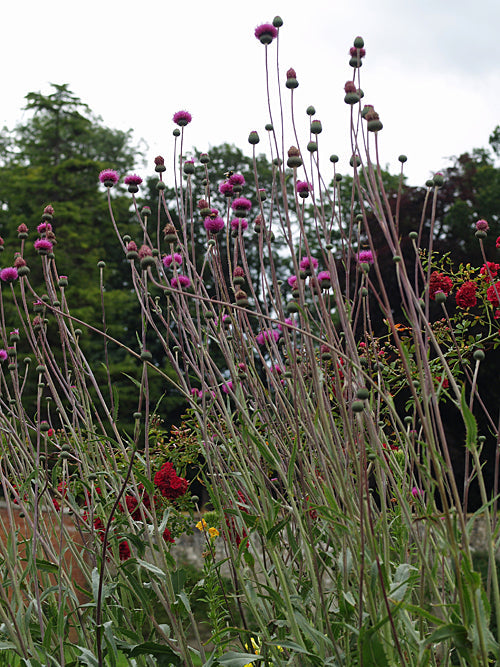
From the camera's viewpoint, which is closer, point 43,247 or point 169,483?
point 43,247

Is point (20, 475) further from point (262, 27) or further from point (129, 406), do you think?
point (129, 406)

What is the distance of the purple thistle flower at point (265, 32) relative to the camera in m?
1.94

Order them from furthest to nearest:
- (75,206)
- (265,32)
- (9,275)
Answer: (75,206) → (9,275) → (265,32)

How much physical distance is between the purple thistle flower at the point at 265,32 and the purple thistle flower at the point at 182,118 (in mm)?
389

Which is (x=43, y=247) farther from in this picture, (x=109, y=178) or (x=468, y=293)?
(x=468, y=293)

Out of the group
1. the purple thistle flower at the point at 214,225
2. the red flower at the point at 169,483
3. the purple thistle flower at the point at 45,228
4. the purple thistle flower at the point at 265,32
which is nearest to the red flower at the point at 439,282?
the red flower at the point at 169,483

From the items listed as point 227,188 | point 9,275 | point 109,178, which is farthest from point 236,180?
point 9,275

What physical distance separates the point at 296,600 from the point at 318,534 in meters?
0.38

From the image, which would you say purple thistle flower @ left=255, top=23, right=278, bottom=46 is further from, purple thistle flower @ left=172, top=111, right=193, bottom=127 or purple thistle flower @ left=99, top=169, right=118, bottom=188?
purple thistle flower @ left=99, top=169, right=118, bottom=188

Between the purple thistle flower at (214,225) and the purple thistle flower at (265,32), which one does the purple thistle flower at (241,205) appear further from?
the purple thistle flower at (265,32)

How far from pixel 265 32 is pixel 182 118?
0.42m

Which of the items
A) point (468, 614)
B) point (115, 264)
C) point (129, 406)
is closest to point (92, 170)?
point (115, 264)

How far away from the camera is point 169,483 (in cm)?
377

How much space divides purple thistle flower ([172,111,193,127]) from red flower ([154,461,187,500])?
209cm
